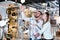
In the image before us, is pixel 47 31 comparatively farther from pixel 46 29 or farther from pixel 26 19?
pixel 26 19

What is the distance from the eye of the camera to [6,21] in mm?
1193


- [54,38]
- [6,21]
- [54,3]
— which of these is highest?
[54,3]

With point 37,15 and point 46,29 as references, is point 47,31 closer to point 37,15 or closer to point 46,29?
point 46,29

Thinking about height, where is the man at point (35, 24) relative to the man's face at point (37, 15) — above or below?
below

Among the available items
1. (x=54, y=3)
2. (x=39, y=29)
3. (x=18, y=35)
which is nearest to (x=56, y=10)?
(x=54, y=3)

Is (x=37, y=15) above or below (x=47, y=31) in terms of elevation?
above

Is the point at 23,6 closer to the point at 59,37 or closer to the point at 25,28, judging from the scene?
the point at 25,28

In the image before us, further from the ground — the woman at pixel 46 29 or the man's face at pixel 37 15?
the man's face at pixel 37 15

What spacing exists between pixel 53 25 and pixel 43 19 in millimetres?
79

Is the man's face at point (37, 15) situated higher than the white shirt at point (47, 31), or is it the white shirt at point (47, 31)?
the man's face at point (37, 15)

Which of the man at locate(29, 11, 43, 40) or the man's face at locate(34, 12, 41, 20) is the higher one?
the man's face at locate(34, 12, 41, 20)

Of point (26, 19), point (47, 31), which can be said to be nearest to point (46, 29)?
point (47, 31)

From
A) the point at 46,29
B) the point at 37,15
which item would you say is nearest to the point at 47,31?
the point at 46,29

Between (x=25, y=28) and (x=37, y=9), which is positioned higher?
(x=37, y=9)
